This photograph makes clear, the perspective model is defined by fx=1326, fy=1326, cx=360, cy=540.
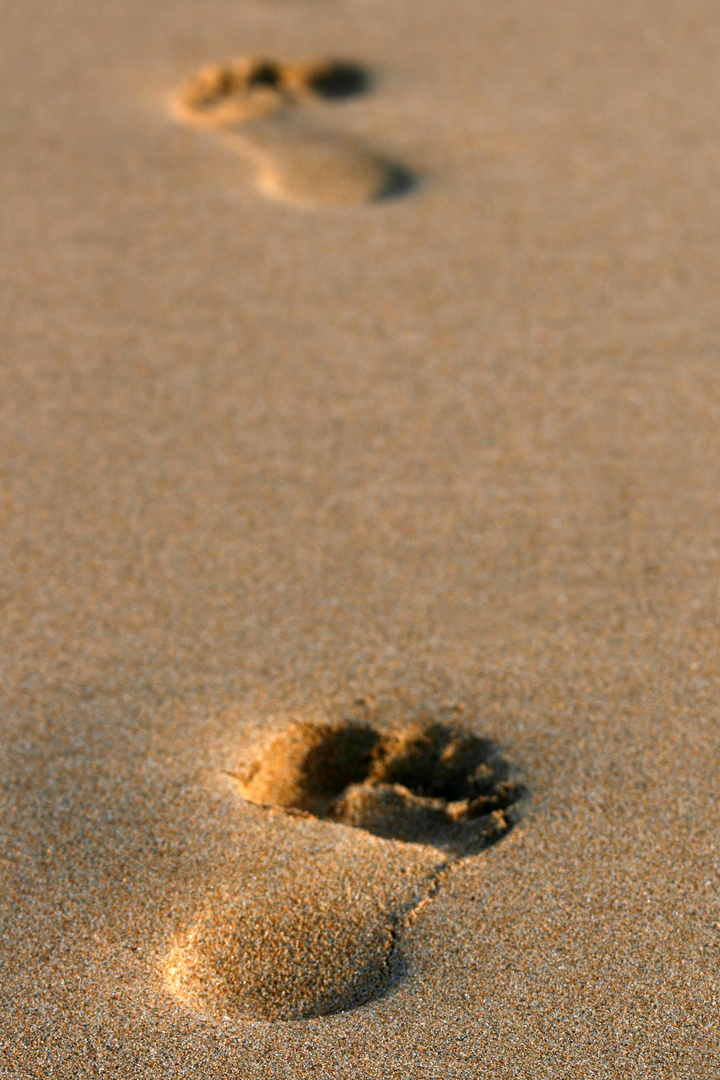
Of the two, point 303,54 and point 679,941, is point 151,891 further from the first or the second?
point 303,54

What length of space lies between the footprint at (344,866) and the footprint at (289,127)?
1347 millimetres

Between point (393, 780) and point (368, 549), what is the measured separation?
1.30 ft

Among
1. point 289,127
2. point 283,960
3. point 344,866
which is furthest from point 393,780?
point 289,127

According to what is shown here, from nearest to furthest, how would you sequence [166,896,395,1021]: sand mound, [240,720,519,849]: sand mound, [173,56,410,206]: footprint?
[166,896,395,1021]: sand mound < [240,720,519,849]: sand mound < [173,56,410,206]: footprint

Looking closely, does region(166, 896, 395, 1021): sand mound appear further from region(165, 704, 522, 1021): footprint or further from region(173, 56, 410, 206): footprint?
region(173, 56, 410, 206): footprint

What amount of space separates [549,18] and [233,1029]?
2.69m

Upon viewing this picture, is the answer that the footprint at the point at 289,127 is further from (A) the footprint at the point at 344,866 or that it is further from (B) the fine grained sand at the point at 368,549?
(A) the footprint at the point at 344,866

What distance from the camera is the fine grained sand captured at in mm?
1261

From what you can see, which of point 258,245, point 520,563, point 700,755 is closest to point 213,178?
point 258,245

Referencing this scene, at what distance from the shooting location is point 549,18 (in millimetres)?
3213

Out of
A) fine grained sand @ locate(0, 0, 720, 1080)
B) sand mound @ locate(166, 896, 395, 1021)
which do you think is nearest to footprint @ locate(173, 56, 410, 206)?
fine grained sand @ locate(0, 0, 720, 1080)

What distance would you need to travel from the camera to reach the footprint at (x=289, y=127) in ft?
8.46

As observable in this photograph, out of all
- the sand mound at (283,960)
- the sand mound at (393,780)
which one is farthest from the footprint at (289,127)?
the sand mound at (283,960)

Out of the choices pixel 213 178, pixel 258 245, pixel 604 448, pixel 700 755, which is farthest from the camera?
pixel 213 178
